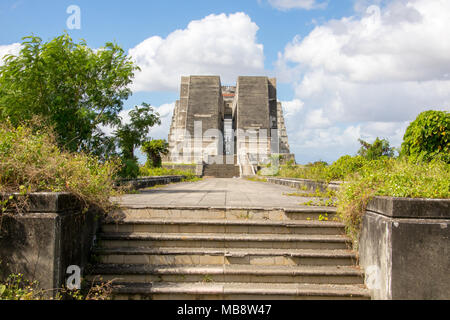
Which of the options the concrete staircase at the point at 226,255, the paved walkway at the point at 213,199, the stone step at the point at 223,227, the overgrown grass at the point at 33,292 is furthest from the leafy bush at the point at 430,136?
the overgrown grass at the point at 33,292

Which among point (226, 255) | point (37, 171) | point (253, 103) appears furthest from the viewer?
point (253, 103)

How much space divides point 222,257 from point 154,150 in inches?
682

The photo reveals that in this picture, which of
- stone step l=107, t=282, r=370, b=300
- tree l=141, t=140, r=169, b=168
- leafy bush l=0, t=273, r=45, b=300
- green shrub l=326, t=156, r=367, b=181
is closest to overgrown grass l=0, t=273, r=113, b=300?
leafy bush l=0, t=273, r=45, b=300

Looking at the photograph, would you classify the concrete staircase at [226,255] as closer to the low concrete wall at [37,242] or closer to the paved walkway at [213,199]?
the paved walkway at [213,199]

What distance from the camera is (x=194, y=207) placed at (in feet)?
15.2

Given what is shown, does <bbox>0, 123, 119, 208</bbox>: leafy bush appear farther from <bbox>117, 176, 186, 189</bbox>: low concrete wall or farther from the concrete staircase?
<bbox>117, 176, 186, 189</bbox>: low concrete wall

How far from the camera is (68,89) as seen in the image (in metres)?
7.50

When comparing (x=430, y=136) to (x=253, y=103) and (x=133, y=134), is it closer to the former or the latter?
(x=133, y=134)

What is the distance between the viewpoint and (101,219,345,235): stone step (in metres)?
4.35

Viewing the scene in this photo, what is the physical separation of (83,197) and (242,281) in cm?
180

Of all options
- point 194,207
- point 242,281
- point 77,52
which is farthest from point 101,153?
point 242,281

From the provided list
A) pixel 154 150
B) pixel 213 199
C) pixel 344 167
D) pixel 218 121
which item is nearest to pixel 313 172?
pixel 344 167

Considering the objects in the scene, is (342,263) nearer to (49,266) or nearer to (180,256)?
(180,256)

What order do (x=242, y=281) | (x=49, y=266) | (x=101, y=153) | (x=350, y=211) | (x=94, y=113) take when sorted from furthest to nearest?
(x=101, y=153), (x=94, y=113), (x=350, y=211), (x=242, y=281), (x=49, y=266)
